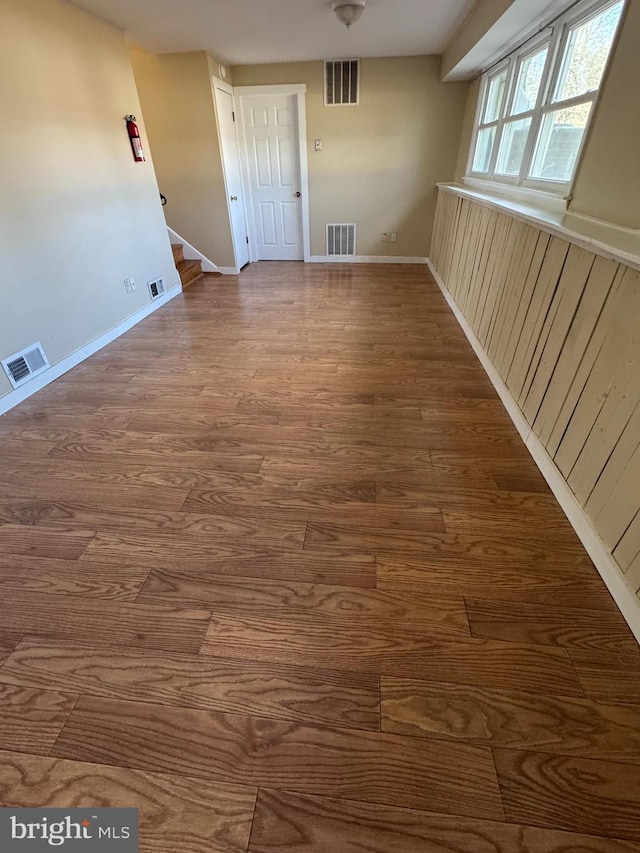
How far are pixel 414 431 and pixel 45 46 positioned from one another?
3.53 m

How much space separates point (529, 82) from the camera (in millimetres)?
3156

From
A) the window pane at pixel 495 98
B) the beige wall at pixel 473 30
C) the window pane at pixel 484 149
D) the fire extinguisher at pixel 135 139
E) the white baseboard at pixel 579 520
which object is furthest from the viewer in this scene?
the window pane at pixel 484 149

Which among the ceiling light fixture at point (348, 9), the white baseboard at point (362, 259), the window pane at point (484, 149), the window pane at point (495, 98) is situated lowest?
the white baseboard at point (362, 259)

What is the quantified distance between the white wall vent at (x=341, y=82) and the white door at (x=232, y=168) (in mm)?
1233

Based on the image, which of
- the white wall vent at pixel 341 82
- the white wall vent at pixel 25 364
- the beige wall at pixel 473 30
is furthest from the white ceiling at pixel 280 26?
the white wall vent at pixel 25 364

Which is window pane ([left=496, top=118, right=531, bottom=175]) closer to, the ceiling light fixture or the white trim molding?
the ceiling light fixture

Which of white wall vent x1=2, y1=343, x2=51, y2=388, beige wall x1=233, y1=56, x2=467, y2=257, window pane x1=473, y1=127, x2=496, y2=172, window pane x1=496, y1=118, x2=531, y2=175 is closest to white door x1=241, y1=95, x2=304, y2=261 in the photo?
beige wall x1=233, y1=56, x2=467, y2=257

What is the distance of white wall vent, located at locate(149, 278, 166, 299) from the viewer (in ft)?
13.5

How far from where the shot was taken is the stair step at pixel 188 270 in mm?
4935

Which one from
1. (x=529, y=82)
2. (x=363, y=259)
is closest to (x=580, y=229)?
(x=529, y=82)

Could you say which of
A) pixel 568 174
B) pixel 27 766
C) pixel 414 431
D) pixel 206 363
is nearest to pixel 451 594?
pixel 414 431

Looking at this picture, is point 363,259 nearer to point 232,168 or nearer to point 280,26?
point 232,168

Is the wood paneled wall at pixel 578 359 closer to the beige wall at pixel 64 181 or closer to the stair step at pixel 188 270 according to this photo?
the beige wall at pixel 64 181

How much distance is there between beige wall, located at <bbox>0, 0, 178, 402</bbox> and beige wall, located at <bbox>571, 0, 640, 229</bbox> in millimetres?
3337
